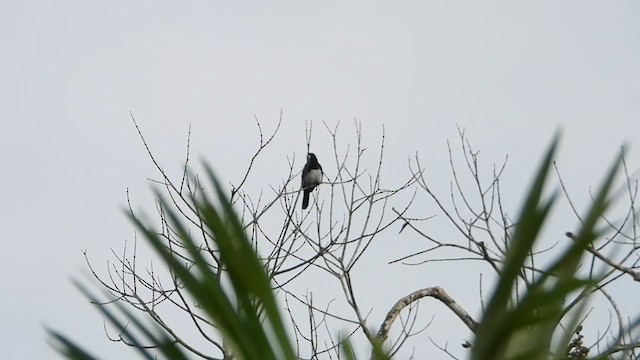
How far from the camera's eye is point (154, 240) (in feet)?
1.36

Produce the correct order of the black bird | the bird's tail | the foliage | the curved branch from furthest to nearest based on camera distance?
the bird's tail → the black bird → the curved branch → the foliage

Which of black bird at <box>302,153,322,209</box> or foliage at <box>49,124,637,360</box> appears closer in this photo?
foliage at <box>49,124,637,360</box>

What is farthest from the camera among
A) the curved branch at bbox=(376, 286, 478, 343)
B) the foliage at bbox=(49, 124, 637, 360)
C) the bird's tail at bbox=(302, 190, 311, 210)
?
the bird's tail at bbox=(302, 190, 311, 210)

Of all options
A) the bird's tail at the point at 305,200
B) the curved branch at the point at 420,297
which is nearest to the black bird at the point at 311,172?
the bird's tail at the point at 305,200

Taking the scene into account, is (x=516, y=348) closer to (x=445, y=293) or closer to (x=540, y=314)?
(x=540, y=314)

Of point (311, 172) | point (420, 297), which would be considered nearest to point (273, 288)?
point (420, 297)

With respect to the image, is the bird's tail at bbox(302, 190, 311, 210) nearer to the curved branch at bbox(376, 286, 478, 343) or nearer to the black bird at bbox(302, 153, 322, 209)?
the black bird at bbox(302, 153, 322, 209)

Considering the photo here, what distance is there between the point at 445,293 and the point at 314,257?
7.87 feet

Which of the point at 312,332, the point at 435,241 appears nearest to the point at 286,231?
the point at 312,332

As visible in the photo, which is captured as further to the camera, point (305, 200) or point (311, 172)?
point (305, 200)

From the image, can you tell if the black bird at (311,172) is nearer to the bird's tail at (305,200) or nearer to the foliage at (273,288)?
the bird's tail at (305,200)

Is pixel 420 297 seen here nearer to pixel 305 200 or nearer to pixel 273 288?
pixel 273 288

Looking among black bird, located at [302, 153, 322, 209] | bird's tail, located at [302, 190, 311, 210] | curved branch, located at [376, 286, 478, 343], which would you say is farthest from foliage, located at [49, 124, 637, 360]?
bird's tail, located at [302, 190, 311, 210]

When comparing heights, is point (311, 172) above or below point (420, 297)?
above
